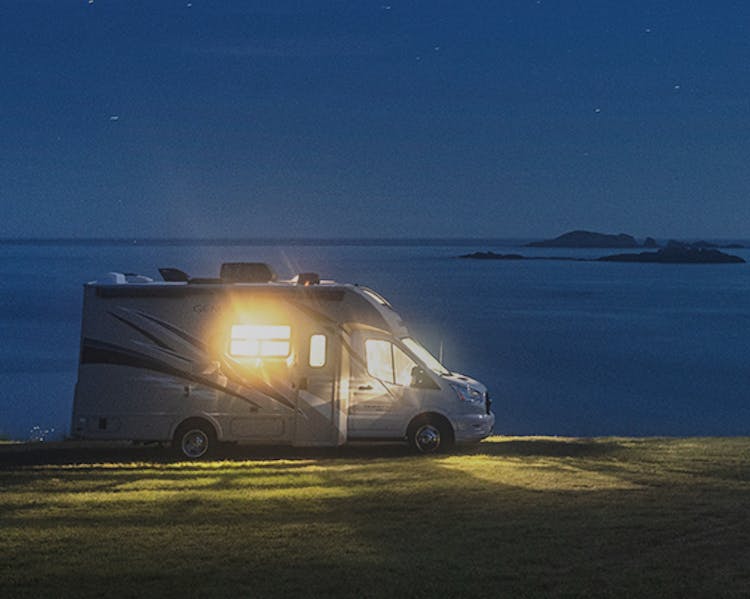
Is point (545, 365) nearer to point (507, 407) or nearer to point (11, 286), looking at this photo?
point (507, 407)

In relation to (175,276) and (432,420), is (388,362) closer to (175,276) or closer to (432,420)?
(432,420)

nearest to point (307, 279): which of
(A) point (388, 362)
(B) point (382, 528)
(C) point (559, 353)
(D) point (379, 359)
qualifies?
(D) point (379, 359)

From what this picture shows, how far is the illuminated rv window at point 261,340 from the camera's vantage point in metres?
17.2

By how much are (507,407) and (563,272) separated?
479 ft

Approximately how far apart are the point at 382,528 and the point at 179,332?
723 centimetres

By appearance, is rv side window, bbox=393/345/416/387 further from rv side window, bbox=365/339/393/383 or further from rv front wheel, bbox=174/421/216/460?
rv front wheel, bbox=174/421/216/460

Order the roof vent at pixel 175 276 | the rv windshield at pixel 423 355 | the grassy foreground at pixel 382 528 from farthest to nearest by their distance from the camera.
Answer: the roof vent at pixel 175 276
the rv windshield at pixel 423 355
the grassy foreground at pixel 382 528

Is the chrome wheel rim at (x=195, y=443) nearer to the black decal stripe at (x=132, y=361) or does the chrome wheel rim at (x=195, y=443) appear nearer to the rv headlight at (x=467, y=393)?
the black decal stripe at (x=132, y=361)

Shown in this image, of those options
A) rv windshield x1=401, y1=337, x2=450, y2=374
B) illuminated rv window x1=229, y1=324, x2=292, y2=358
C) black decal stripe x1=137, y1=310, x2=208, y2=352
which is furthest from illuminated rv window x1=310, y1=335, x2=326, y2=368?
black decal stripe x1=137, y1=310, x2=208, y2=352

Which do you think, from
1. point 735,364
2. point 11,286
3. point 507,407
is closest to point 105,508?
point 507,407

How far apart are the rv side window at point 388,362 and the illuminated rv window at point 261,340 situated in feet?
3.95

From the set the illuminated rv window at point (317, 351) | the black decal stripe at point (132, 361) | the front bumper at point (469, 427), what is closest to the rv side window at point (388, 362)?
the illuminated rv window at point (317, 351)

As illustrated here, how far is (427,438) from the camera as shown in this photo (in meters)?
17.5

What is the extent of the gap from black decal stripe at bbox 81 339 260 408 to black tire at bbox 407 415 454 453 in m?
2.31
